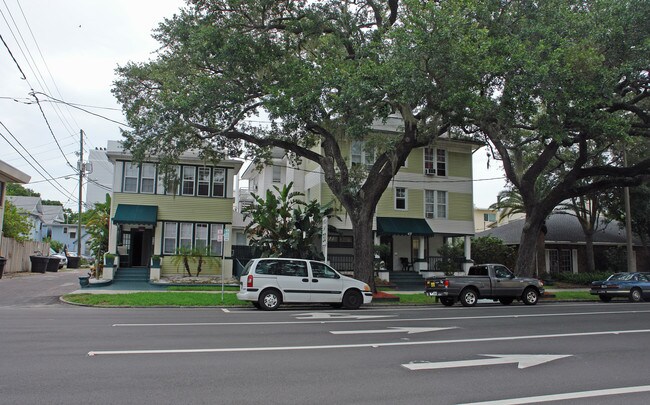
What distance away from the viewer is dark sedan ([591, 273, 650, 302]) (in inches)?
940

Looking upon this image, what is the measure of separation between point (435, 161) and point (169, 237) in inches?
651

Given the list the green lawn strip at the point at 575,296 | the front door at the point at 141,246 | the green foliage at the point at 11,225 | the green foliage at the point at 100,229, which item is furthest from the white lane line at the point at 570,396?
the green foliage at the point at 11,225

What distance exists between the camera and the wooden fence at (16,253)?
100ft

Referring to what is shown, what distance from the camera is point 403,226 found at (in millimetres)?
30422

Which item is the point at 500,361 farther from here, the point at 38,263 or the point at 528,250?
the point at 38,263

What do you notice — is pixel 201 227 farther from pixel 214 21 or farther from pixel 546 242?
pixel 546 242

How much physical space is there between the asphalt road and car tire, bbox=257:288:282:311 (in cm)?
244

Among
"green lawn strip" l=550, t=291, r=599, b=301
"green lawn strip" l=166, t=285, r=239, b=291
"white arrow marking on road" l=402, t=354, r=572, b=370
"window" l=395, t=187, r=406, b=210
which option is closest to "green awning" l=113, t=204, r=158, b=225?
"green lawn strip" l=166, t=285, r=239, b=291

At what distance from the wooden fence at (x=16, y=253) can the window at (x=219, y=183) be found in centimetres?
1234

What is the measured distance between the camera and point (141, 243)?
1179 inches

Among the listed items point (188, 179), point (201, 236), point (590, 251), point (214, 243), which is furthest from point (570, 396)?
point (590, 251)

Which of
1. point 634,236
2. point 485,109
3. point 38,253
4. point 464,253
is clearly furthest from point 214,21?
point 634,236

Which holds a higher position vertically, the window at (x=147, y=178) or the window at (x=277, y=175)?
→ the window at (x=277, y=175)

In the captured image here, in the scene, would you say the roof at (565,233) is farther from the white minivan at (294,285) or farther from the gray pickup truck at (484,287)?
the white minivan at (294,285)
